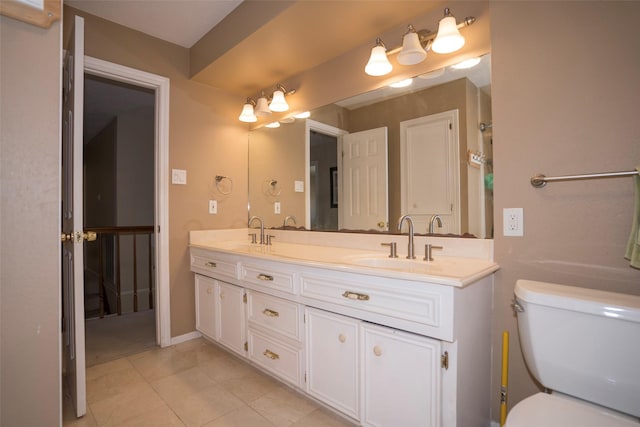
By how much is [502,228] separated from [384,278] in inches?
24.4

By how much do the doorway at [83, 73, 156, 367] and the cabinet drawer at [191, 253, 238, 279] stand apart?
107 centimetres

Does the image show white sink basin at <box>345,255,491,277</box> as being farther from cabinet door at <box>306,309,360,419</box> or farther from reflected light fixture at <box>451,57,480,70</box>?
reflected light fixture at <box>451,57,480,70</box>

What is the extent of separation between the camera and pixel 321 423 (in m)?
1.53

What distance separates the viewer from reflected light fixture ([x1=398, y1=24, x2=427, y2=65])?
1.60 m

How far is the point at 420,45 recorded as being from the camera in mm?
1623

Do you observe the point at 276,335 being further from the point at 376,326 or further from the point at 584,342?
the point at 584,342

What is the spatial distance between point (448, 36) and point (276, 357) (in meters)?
1.91

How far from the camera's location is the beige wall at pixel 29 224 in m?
0.89

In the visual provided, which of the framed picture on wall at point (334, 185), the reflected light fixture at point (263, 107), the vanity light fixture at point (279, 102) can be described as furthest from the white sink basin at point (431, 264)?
the reflected light fixture at point (263, 107)

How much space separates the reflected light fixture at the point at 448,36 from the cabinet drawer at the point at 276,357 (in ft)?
5.64

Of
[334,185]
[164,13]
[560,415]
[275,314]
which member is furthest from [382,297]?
[164,13]

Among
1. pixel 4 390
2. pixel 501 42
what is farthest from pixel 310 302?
pixel 501 42

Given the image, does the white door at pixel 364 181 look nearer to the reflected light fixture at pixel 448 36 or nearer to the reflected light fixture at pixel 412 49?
the reflected light fixture at pixel 412 49

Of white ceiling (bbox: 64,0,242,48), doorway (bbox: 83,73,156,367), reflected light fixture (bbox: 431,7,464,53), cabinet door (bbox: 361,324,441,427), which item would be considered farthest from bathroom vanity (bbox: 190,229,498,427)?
doorway (bbox: 83,73,156,367)
